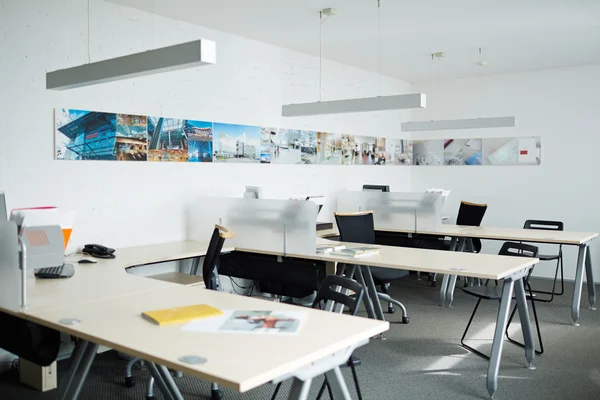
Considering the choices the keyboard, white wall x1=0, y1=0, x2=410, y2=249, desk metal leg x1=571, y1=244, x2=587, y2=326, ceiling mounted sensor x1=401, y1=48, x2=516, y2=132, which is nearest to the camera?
the keyboard

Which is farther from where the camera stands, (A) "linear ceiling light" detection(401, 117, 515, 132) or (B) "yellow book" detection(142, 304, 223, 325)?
(A) "linear ceiling light" detection(401, 117, 515, 132)

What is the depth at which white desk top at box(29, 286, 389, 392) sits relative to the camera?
1.86 meters

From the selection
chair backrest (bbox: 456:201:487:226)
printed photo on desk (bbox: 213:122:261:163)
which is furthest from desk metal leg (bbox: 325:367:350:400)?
chair backrest (bbox: 456:201:487:226)

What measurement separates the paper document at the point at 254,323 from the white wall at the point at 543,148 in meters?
6.27

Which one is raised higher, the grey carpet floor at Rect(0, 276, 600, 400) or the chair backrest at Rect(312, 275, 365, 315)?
the chair backrest at Rect(312, 275, 365, 315)

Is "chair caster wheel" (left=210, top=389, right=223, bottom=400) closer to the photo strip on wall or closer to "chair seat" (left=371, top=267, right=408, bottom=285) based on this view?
"chair seat" (left=371, top=267, right=408, bottom=285)

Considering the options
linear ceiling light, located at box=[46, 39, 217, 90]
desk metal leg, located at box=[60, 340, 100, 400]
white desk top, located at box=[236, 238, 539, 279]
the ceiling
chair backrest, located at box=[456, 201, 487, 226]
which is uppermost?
the ceiling

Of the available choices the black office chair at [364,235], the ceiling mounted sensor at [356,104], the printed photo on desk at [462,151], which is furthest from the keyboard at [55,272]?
the printed photo on desk at [462,151]

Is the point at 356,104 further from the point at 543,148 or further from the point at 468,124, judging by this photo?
the point at 543,148

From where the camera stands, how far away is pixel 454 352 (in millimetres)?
4512

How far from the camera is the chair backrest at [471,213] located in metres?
6.73

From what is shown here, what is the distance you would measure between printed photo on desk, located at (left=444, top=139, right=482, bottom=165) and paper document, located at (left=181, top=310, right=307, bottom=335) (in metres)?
6.52

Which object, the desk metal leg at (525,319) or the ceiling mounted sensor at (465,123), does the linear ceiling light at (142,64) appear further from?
the ceiling mounted sensor at (465,123)

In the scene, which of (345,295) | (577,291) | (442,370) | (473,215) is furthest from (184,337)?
(473,215)
